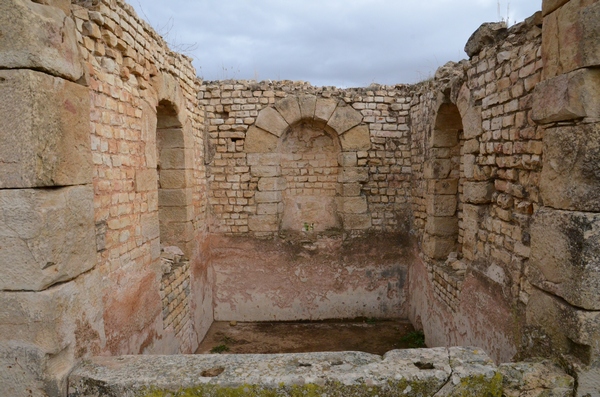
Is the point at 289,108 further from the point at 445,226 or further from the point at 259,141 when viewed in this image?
the point at 445,226

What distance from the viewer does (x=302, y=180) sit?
7.00 metres

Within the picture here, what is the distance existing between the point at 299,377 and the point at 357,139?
15.7 feet

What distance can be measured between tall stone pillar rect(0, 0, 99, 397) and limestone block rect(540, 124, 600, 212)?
295 cm

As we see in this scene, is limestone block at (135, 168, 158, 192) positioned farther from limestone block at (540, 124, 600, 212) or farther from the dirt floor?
limestone block at (540, 124, 600, 212)

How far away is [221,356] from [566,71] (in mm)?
2765

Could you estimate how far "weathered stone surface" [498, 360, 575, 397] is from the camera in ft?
7.67

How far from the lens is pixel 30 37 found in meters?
2.13

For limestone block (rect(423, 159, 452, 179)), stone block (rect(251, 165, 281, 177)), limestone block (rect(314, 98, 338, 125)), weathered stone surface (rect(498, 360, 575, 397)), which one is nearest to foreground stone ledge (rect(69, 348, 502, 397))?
weathered stone surface (rect(498, 360, 575, 397))

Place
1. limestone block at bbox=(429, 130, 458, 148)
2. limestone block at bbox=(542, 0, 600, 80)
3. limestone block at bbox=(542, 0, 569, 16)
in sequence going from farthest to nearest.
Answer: limestone block at bbox=(429, 130, 458, 148)
limestone block at bbox=(542, 0, 569, 16)
limestone block at bbox=(542, 0, 600, 80)

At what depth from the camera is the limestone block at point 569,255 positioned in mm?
2297

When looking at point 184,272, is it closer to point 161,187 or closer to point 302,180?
point 161,187

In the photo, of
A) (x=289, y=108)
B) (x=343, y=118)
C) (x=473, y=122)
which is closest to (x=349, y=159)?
(x=343, y=118)

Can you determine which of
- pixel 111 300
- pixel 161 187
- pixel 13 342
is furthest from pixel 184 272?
pixel 13 342

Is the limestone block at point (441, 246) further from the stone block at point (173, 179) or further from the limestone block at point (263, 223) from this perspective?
the stone block at point (173, 179)
